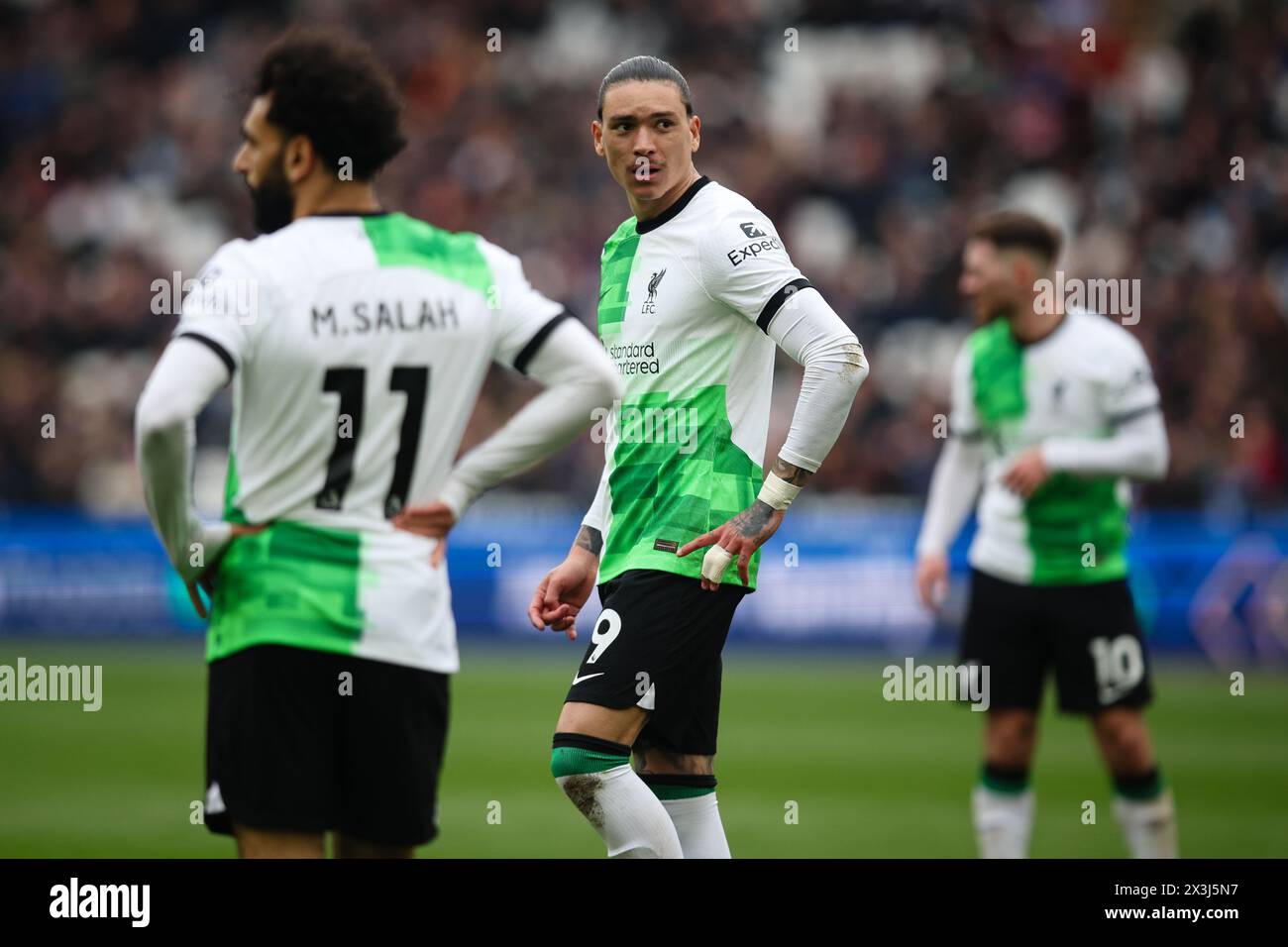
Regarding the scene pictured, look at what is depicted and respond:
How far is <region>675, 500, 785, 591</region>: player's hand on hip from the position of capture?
4625 millimetres

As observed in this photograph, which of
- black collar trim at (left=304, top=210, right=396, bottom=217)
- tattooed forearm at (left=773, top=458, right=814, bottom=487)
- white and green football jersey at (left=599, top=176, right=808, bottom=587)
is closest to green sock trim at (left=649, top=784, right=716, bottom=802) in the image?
white and green football jersey at (left=599, top=176, right=808, bottom=587)

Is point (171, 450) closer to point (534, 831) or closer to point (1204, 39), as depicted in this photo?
point (534, 831)

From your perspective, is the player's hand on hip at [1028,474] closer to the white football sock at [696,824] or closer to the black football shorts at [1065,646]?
the black football shorts at [1065,646]

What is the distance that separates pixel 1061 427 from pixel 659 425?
3066mm

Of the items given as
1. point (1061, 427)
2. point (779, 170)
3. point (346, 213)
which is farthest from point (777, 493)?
point (779, 170)

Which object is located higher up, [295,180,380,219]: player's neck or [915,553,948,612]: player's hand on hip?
[295,180,380,219]: player's neck

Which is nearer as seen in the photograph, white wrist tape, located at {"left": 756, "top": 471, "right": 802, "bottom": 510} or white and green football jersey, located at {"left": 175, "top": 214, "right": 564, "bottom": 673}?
white and green football jersey, located at {"left": 175, "top": 214, "right": 564, "bottom": 673}

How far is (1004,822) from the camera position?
7.08 meters

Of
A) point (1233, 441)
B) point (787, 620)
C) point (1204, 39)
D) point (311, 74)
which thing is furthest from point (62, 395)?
point (311, 74)

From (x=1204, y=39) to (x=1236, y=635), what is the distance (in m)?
8.01

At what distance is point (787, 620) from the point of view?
1497 cm

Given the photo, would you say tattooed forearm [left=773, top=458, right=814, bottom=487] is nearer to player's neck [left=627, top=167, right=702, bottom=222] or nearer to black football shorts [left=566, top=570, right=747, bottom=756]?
black football shorts [left=566, top=570, right=747, bottom=756]

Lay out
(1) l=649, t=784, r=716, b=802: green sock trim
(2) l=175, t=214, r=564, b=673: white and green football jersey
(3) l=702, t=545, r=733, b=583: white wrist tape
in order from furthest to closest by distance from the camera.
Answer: (1) l=649, t=784, r=716, b=802: green sock trim < (3) l=702, t=545, r=733, b=583: white wrist tape < (2) l=175, t=214, r=564, b=673: white and green football jersey

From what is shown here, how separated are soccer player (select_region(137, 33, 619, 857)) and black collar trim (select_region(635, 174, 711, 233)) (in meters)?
1.00
